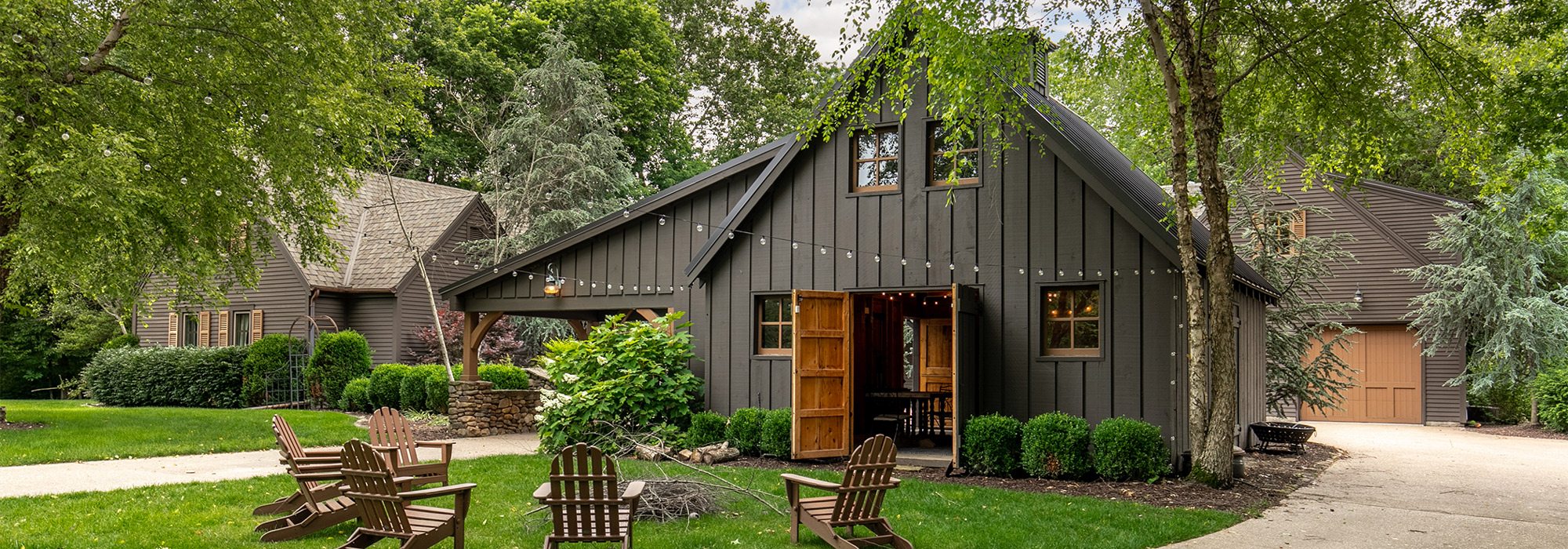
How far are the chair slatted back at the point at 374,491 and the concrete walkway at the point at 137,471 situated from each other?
4425mm

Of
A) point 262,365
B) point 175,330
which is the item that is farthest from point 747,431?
point 175,330

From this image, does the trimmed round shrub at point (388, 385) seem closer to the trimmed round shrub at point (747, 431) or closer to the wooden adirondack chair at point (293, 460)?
the trimmed round shrub at point (747, 431)

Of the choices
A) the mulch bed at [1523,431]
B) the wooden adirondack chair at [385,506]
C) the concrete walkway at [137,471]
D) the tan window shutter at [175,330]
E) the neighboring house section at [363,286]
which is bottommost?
the mulch bed at [1523,431]

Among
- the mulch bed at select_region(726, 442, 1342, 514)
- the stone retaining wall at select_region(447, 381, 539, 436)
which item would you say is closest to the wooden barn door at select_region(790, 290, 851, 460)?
the mulch bed at select_region(726, 442, 1342, 514)

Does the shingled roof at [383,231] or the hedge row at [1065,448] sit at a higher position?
the shingled roof at [383,231]

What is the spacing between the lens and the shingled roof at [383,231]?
77.0ft

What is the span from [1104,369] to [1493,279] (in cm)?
1385

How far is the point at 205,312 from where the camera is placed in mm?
25344

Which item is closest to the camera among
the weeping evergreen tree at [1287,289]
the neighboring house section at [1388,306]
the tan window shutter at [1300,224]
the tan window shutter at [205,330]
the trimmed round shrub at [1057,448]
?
the trimmed round shrub at [1057,448]

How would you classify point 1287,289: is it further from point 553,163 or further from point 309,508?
point 553,163

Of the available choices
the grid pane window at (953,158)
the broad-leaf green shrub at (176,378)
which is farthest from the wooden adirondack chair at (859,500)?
the broad-leaf green shrub at (176,378)

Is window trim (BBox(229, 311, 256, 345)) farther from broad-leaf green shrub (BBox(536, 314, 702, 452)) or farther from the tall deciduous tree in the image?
the tall deciduous tree

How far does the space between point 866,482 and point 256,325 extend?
20834 millimetres

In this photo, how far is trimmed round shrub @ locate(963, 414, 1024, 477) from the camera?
11.5m
